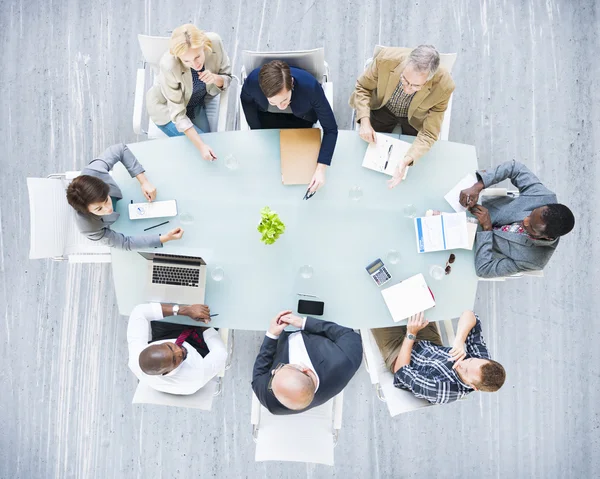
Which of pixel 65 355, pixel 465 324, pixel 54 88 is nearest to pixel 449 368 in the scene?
pixel 465 324

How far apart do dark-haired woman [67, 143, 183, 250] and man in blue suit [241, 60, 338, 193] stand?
715 mm

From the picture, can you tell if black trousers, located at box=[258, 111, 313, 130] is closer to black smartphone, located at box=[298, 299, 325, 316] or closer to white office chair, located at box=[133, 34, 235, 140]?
Answer: white office chair, located at box=[133, 34, 235, 140]

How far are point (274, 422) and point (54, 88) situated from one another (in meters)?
2.91

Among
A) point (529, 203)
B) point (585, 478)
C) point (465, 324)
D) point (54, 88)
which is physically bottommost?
point (585, 478)

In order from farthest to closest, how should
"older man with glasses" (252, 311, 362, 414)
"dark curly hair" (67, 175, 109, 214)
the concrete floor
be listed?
the concrete floor < "older man with glasses" (252, 311, 362, 414) < "dark curly hair" (67, 175, 109, 214)

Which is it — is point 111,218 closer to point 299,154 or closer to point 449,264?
point 299,154

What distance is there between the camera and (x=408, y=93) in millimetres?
2352

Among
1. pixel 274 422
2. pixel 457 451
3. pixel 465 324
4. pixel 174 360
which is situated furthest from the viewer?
pixel 457 451

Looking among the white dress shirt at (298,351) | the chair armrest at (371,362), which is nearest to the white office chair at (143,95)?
the white dress shirt at (298,351)

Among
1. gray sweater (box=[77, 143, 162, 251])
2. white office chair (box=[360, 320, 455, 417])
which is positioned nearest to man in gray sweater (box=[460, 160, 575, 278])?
white office chair (box=[360, 320, 455, 417])

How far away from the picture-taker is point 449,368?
7.63 ft

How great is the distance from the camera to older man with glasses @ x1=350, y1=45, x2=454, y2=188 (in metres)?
2.15

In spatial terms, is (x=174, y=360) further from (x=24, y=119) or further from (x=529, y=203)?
(x=24, y=119)

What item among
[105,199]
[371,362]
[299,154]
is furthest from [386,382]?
[105,199]
